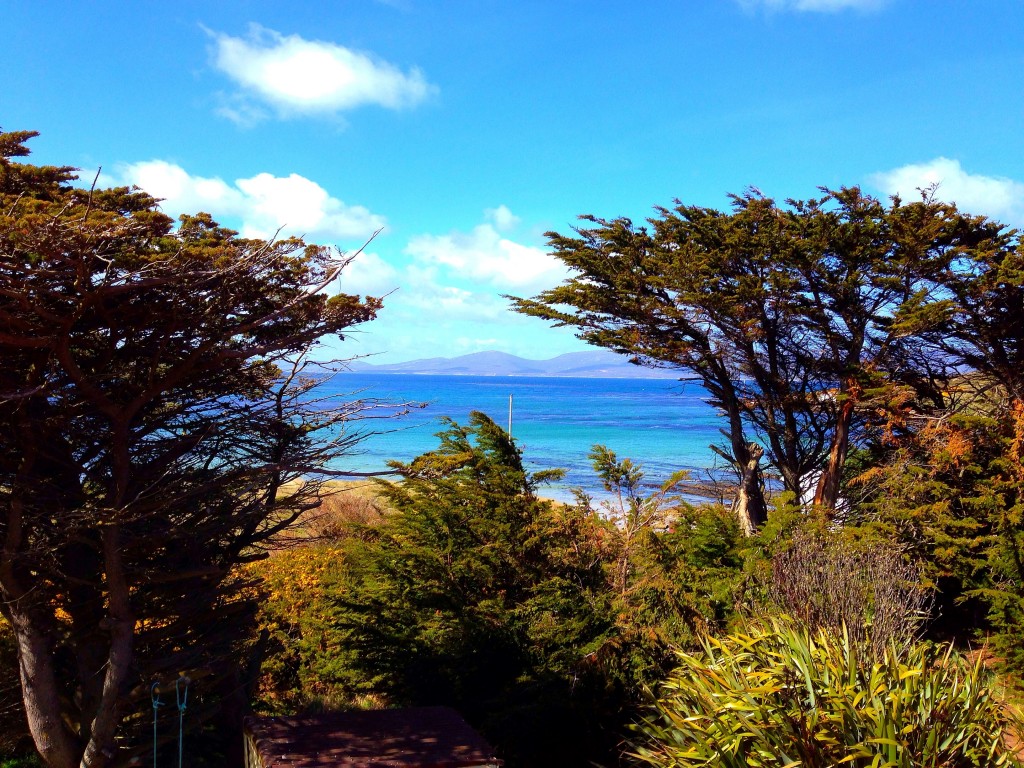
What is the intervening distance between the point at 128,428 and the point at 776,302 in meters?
12.3

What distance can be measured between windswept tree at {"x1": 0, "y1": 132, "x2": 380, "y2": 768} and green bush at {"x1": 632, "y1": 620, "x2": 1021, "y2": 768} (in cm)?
372

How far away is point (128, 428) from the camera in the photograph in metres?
6.65

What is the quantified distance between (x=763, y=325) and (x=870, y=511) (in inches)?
165

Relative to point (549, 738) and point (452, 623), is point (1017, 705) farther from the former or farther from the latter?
point (452, 623)

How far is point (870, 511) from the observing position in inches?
556

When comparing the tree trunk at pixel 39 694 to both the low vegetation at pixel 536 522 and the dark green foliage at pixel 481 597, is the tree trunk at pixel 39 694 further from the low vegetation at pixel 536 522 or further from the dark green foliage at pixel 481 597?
the dark green foliage at pixel 481 597

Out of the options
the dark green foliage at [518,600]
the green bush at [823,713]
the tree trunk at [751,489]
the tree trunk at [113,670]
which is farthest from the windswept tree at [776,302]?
the tree trunk at [113,670]

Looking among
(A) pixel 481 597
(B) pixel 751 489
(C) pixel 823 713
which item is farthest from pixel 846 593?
(B) pixel 751 489

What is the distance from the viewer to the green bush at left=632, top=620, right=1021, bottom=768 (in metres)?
5.18

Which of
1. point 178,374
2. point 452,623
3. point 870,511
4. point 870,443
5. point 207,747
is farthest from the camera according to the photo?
point 870,443

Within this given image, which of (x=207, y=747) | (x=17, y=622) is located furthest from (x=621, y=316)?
(x=17, y=622)

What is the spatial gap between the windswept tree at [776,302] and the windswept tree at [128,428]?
30.3ft

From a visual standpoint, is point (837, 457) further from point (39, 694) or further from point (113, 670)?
point (39, 694)

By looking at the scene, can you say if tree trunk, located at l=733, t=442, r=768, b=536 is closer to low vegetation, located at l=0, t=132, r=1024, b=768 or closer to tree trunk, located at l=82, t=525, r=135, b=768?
low vegetation, located at l=0, t=132, r=1024, b=768
